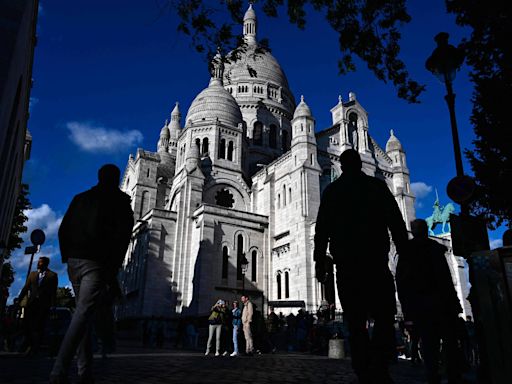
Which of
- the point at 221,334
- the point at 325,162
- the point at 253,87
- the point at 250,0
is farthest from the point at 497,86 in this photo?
the point at 253,87

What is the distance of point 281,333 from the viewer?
21.6 m

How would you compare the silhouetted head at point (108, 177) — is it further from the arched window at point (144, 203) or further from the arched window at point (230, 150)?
the arched window at point (144, 203)

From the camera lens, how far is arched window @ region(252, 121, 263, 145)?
145ft

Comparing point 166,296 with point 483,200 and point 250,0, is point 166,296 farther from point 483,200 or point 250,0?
point 250,0

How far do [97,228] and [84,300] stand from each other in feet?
2.35

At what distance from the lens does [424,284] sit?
5.03m

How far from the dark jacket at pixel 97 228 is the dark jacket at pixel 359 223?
2.09 meters

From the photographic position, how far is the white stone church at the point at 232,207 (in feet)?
93.5

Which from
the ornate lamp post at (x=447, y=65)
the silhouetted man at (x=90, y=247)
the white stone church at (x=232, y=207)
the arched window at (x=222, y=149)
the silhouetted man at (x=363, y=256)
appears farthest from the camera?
the arched window at (x=222, y=149)

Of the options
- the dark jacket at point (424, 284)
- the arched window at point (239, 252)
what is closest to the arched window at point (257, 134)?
the arched window at point (239, 252)

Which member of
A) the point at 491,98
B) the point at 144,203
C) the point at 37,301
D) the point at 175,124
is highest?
the point at 175,124

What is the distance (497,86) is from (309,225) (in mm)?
17098

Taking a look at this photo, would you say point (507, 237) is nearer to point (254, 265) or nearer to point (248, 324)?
point (248, 324)

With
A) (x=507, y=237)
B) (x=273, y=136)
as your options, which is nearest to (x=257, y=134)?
(x=273, y=136)
